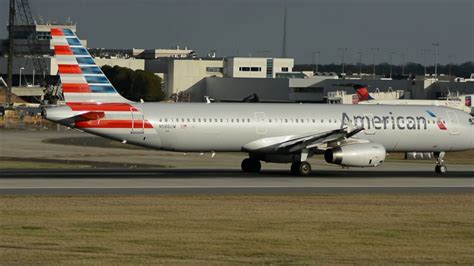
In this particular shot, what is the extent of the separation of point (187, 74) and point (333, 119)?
→ 374ft

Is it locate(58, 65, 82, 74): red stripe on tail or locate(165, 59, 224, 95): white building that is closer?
locate(58, 65, 82, 74): red stripe on tail

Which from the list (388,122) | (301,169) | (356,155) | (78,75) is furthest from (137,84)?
(356,155)

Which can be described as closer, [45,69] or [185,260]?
[185,260]

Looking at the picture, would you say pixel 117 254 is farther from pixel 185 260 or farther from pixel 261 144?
pixel 261 144

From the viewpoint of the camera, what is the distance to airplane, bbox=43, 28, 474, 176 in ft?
143

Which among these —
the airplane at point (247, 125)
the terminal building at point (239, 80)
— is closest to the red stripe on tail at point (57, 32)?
the airplane at point (247, 125)

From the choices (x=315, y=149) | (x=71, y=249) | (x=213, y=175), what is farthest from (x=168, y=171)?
(x=71, y=249)

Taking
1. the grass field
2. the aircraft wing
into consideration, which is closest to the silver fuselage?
the aircraft wing

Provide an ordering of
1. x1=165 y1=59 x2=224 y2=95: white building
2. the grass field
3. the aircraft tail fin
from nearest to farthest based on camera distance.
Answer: the grass field < the aircraft tail fin < x1=165 y1=59 x2=224 y2=95: white building

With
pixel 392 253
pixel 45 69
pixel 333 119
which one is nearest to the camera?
pixel 392 253

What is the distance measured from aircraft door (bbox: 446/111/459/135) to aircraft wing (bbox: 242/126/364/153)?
5.76 meters

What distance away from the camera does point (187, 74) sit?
160500mm

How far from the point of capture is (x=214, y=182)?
40.2m

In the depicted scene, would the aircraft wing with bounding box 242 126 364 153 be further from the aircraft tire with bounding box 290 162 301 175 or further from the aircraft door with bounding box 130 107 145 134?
the aircraft door with bounding box 130 107 145 134
